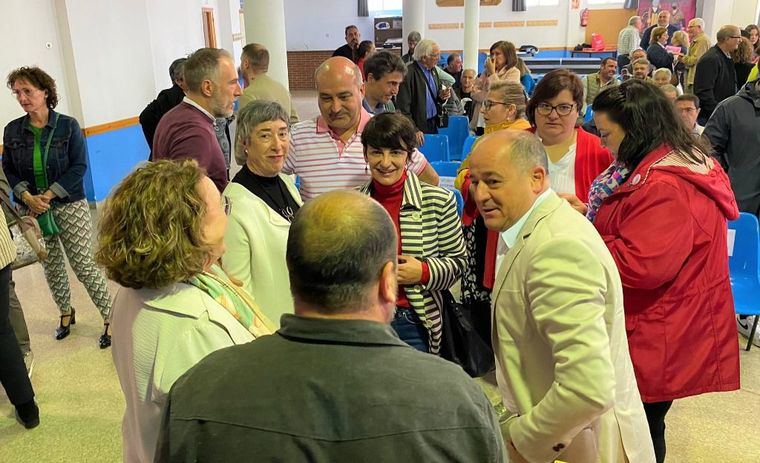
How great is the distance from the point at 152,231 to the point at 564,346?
37.3 inches

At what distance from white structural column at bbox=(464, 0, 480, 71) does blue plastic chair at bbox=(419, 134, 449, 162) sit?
7.19m

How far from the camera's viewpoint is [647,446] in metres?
1.55

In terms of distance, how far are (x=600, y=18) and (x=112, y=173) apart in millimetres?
16306

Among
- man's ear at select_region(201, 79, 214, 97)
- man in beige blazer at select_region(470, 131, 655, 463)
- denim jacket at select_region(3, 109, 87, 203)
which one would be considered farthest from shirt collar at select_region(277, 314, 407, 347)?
denim jacket at select_region(3, 109, 87, 203)

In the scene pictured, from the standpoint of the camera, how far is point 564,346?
130cm

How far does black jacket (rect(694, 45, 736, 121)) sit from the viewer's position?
6.00 m

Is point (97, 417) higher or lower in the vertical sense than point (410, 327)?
lower

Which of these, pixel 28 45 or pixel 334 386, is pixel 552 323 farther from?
pixel 28 45

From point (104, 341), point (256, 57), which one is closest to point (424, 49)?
point (256, 57)

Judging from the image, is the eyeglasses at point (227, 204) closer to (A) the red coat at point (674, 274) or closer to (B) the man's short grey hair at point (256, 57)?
(A) the red coat at point (674, 274)

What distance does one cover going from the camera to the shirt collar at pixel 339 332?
0.87 m

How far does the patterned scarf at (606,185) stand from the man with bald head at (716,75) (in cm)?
→ 487

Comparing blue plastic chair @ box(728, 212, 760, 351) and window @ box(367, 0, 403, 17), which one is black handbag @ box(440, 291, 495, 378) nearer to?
blue plastic chair @ box(728, 212, 760, 351)

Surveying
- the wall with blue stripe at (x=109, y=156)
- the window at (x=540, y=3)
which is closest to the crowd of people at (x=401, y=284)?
the wall with blue stripe at (x=109, y=156)
